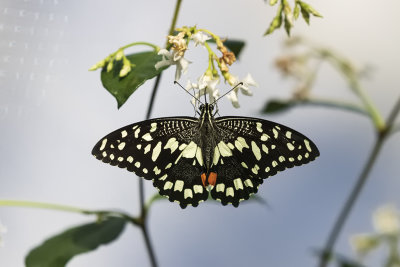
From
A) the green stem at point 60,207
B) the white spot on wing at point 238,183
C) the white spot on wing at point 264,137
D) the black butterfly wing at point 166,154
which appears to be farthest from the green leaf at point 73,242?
the white spot on wing at point 264,137

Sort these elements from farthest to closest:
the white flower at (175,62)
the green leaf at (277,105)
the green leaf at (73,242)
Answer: the green leaf at (277,105), the green leaf at (73,242), the white flower at (175,62)

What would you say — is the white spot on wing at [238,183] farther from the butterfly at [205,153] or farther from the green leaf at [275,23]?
the green leaf at [275,23]

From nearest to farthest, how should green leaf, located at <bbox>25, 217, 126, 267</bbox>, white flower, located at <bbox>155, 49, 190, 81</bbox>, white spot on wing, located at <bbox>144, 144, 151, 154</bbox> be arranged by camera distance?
white flower, located at <bbox>155, 49, 190, 81</bbox> → white spot on wing, located at <bbox>144, 144, 151, 154</bbox> → green leaf, located at <bbox>25, 217, 126, 267</bbox>

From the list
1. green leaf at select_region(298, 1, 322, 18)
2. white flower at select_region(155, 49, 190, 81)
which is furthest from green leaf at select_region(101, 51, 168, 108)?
green leaf at select_region(298, 1, 322, 18)

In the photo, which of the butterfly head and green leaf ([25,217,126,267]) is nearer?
the butterfly head

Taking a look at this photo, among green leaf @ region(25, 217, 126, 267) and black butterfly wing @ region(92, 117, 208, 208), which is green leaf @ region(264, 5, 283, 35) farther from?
green leaf @ region(25, 217, 126, 267)
